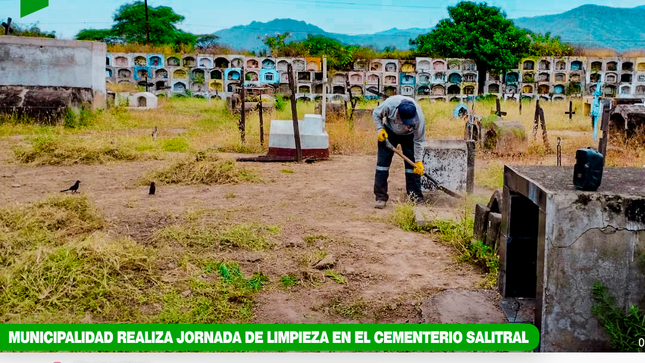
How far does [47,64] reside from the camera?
52.9ft

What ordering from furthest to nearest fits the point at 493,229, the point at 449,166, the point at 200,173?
1. the point at 200,173
2. the point at 449,166
3. the point at 493,229

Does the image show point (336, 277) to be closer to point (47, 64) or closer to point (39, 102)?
point (39, 102)

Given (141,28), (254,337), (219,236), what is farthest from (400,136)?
(141,28)

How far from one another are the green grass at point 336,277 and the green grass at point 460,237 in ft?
3.02

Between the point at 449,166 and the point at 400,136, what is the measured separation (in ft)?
2.72

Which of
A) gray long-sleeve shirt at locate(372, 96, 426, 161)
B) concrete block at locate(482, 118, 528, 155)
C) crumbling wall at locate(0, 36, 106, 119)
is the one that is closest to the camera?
gray long-sleeve shirt at locate(372, 96, 426, 161)

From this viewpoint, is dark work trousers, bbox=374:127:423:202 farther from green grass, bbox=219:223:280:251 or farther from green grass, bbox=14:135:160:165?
green grass, bbox=14:135:160:165

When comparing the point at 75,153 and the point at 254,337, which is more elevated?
the point at 75,153

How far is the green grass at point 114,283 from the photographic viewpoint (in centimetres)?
406

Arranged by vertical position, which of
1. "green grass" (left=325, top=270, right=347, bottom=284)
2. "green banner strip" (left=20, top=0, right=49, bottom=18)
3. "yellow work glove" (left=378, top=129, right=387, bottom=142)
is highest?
"green banner strip" (left=20, top=0, right=49, bottom=18)

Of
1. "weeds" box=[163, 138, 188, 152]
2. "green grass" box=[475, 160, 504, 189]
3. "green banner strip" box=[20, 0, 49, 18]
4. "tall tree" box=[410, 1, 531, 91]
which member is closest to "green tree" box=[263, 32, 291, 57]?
"tall tree" box=[410, 1, 531, 91]

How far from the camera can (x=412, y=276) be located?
4.92 meters

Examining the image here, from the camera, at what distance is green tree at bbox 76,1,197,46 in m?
46.6

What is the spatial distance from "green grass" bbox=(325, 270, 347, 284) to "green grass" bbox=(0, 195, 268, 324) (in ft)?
1.49
